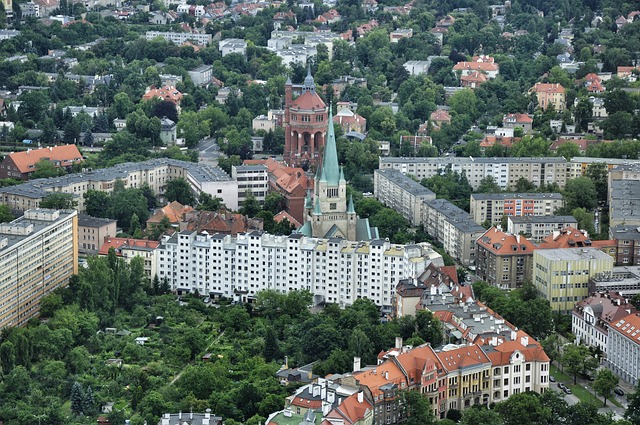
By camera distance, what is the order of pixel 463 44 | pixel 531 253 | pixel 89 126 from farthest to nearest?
1. pixel 463 44
2. pixel 89 126
3. pixel 531 253

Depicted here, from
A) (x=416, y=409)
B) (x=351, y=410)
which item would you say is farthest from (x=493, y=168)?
(x=351, y=410)

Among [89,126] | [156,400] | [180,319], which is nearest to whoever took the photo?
[156,400]

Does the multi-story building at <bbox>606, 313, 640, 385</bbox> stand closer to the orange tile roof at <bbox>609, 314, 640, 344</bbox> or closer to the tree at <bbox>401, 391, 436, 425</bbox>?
the orange tile roof at <bbox>609, 314, 640, 344</bbox>

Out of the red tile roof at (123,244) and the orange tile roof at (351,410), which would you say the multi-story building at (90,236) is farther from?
the orange tile roof at (351,410)

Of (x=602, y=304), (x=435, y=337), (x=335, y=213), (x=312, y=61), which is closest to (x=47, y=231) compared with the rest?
(x=335, y=213)

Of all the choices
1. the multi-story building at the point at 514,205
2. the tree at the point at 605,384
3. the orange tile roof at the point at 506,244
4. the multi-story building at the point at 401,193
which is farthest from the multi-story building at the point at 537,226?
the tree at the point at 605,384

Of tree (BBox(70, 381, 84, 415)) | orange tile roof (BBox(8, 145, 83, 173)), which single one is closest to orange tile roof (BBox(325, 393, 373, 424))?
tree (BBox(70, 381, 84, 415))

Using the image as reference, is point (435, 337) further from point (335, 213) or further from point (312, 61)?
point (312, 61)

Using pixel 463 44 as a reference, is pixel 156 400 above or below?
below
